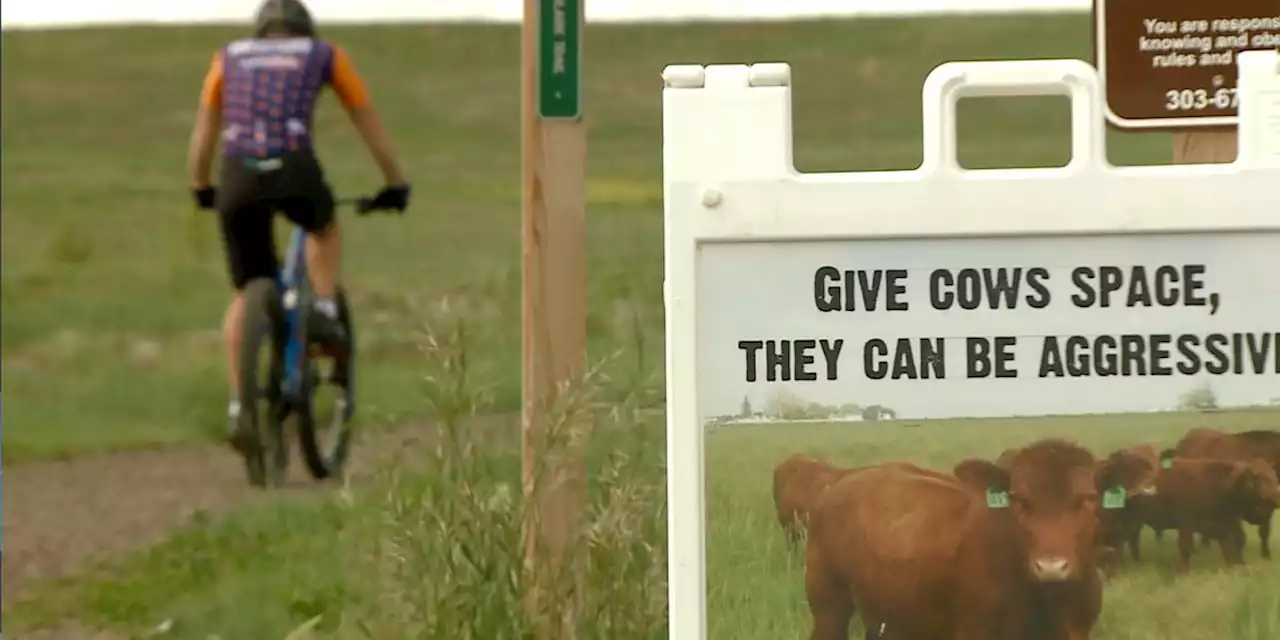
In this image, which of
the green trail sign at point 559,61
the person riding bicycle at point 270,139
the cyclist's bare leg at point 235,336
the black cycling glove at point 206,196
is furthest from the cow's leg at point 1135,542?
Answer: the black cycling glove at point 206,196

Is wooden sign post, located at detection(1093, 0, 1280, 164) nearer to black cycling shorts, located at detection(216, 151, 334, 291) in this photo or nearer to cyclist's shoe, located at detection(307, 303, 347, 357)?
black cycling shorts, located at detection(216, 151, 334, 291)

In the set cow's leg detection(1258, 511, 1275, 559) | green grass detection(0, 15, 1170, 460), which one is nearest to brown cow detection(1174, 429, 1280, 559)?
cow's leg detection(1258, 511, 1275, 559)

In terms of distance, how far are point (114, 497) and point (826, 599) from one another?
11.6ft

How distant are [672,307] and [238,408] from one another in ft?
10.9

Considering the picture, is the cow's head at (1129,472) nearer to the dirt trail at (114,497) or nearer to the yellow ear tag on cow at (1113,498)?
the yellow ear tag on cow at (1113,498)

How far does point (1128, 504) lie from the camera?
212 centimetres

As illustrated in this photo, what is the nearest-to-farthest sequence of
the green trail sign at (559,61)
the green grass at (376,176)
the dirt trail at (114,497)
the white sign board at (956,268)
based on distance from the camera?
the white sign board at (956,268) < the green trail sign at (559,61) < the dirt trail at (114,497) < the green grass at (376,176)

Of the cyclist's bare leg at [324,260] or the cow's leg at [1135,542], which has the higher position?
the cyclist's bare leg at [324,260]

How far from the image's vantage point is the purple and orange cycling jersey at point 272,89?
4988mm

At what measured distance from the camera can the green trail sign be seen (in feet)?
10.8

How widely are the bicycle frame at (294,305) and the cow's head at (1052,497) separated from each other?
338 cm

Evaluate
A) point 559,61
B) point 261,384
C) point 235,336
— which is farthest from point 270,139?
point 559,61

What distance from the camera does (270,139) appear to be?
16.5ft

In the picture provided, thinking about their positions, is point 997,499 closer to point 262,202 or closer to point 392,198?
point 392,198
